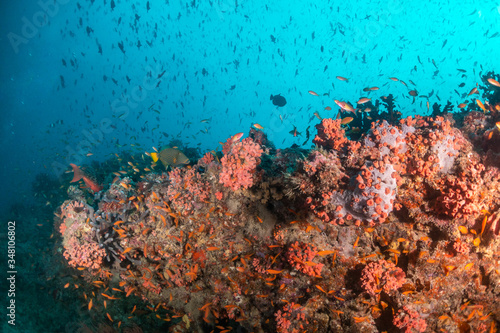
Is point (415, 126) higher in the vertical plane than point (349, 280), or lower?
higher

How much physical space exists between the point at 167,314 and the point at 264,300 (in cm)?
257

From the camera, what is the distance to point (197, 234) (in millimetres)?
5332

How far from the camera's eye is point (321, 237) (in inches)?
178

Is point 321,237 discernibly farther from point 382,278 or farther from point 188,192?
point 188,192

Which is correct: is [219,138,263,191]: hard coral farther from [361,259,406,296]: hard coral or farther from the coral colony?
[361,259,406,296]: hard coral

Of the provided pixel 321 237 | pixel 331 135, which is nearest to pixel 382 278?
pixel 321 237

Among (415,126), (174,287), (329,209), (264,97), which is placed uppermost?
(264,97)

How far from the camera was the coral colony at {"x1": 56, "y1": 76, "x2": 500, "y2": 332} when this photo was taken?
3.83 meters

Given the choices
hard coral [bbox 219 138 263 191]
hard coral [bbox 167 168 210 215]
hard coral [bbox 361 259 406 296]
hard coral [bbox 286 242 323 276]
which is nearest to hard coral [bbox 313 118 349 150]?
hard coral [bbox 219 138 263 191]

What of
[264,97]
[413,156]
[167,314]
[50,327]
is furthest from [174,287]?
[264,97]

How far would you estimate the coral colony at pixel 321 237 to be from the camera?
3830mm

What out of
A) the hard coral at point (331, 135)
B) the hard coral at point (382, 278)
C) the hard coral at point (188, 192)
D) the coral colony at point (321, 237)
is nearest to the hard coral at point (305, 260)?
the coral colony at point (321, 237)

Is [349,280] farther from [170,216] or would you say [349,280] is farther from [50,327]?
[50,327]

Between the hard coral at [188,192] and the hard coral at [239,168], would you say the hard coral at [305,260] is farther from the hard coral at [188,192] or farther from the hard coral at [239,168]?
the hard coral at [188,192]
